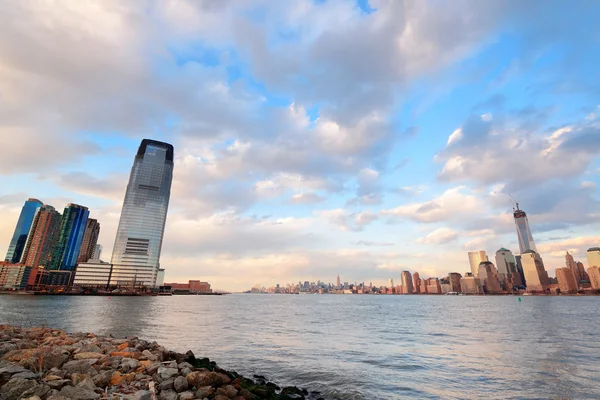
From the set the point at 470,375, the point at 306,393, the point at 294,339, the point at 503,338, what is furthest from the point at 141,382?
the point at 503,338

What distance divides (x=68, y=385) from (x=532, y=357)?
1461 inches

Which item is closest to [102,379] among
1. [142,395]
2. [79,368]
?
[79,368]

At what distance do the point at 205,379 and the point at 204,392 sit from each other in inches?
57.8

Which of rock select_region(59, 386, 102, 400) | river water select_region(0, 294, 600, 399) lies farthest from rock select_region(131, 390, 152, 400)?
river water select_region(0, 294, 600, 399)

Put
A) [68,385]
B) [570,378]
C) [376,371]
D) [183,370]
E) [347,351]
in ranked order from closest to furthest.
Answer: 1. [68,385]
2. [183,370]
3. [570,378]
4. [376,371]
5. [347,351]

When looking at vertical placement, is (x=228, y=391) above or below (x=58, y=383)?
below

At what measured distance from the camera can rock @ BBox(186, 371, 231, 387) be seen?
15.4 meters

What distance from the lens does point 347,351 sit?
3303 cm

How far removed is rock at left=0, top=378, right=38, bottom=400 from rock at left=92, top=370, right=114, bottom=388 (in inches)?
101

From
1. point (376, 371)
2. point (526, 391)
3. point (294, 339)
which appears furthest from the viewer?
point (294, 339)

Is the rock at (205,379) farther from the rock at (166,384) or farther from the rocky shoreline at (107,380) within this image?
the rock at (166,384)

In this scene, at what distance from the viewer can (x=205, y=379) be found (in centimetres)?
1560

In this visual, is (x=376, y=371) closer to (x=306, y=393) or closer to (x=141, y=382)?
(x=306, y=393)

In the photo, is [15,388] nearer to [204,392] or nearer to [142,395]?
[142,395]
